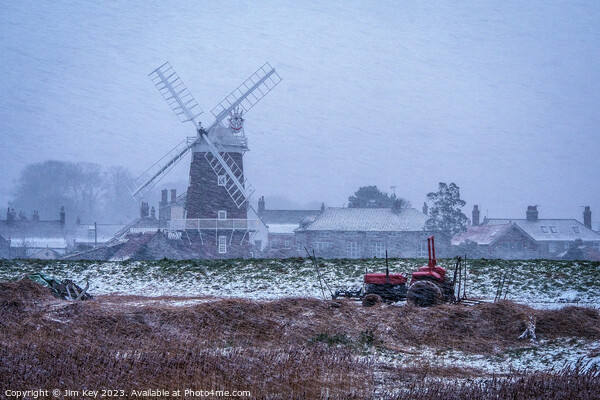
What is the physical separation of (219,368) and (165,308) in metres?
6.70

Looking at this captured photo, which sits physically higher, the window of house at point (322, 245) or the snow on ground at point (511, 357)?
the window of house at point (322, 245)

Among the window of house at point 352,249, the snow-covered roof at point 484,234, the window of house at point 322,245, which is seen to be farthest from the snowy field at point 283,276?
the window of house at point 322,245

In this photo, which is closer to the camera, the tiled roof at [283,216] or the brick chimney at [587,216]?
the brick chimney at [587,216]

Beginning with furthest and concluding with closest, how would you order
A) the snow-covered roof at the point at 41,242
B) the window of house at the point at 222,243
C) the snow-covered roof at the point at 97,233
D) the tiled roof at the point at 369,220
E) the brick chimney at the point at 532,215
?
the snow-covered roof at the point at 97,233 → the snow-covered roof at the point at 41,242 → the brick chimney at the point at 532,215 → the tiled roof at the point at 369,220 → the window of house at the point at 222,243

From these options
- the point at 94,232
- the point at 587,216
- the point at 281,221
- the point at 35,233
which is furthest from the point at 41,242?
the point at 587,216

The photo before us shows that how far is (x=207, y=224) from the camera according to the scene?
48.1 metres

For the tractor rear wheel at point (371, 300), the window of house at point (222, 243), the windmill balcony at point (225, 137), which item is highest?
the windmill balcony at point (225, 137)

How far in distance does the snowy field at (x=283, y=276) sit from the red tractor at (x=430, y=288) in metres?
3.28

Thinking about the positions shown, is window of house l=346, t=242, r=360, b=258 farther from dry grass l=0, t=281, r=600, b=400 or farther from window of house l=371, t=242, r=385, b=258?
dry grass l=0, t=281, r=600, b=400

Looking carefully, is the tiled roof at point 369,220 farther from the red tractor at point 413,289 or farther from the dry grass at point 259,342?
the dry grass at point 259,342

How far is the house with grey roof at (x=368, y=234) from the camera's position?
62.9 m

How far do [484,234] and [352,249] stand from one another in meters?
12.9

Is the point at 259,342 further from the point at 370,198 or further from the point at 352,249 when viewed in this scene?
the point at 370,198

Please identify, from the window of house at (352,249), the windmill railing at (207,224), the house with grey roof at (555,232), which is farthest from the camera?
the house with grey roof at (555,232)
